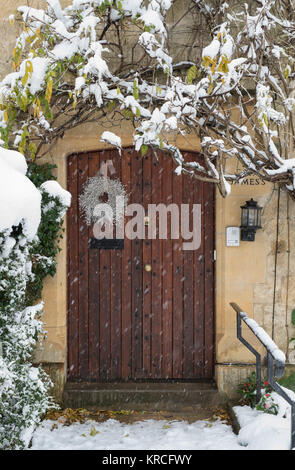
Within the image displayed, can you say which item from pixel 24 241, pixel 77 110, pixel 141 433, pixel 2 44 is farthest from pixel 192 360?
pixel 2 44

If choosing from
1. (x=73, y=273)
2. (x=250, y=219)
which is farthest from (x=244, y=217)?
(x=73, y=273)

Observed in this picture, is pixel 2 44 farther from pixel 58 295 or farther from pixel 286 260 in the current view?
pixel 286 260

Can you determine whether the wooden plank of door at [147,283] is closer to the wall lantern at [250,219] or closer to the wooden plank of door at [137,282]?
the wooden plank of door at [137,282]

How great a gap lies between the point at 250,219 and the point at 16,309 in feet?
7.85

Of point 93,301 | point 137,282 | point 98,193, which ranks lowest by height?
point 93,301

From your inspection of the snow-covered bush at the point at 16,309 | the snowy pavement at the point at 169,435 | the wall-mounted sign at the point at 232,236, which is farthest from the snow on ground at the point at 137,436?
the wall-mounted sign at the point at 232,236

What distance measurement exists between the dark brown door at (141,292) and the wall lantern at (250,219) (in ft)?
1.39

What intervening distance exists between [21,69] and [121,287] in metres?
2.40

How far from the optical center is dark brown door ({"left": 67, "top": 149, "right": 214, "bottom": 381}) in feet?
16.8

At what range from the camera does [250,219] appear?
4.79 meters

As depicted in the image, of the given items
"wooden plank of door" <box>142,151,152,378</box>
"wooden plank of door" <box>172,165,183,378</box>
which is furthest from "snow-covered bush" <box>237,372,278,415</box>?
"wooden plank of door" <box>142,151,152,378</box>

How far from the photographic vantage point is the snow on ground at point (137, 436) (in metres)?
3.97

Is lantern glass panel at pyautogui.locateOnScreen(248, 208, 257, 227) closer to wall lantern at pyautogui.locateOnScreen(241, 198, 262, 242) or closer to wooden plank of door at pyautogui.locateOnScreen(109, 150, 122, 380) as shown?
wall lantern at pyautogui.locateOnScreen(241, 198, 262, 242)

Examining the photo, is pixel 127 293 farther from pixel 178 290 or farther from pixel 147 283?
pixel 178 290
